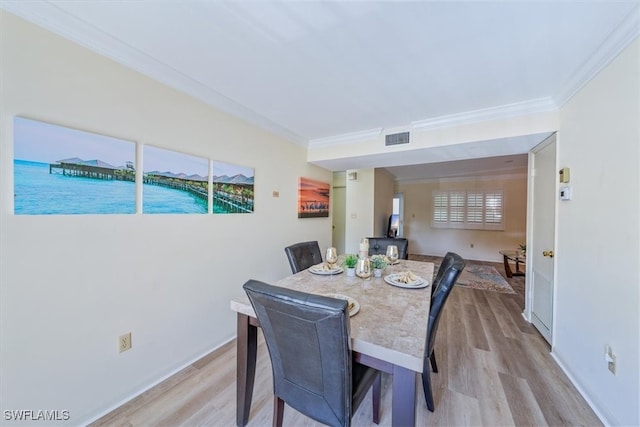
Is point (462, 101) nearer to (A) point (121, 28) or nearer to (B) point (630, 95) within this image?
(B) point (630, 95)

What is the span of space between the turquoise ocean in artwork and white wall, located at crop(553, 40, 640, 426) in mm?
2924

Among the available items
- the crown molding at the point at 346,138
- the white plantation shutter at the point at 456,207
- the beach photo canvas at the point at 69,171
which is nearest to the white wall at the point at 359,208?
the crown molding at the point at 346,138

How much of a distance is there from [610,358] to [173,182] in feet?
10.2

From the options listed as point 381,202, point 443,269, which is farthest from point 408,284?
point 381,202

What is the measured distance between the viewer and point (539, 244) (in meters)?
2.66

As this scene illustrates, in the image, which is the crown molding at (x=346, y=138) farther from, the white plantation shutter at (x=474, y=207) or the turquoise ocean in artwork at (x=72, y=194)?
the white plantation shutter at (x=474, y=207)

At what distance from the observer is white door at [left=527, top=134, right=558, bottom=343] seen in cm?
235

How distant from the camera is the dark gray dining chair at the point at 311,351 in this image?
0.87 metres

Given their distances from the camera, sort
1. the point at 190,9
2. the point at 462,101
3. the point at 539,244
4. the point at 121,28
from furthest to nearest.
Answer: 1. the point at 539,244
2. the point at 462,101
3. the point at 121,28
4. the point at 190,9

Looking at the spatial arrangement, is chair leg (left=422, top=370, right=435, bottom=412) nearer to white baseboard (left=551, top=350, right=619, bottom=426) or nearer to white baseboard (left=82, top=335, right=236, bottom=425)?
white baseboard (left=551, top=350, right=619, bottom=426)

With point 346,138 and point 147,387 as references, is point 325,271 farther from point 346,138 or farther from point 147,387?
point 346,138

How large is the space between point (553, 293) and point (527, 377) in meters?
0.82

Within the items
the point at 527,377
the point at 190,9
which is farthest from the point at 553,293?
the point at 190,9

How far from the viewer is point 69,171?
137 cm
